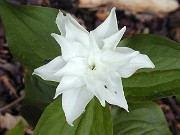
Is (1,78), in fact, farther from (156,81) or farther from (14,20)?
(156,81)

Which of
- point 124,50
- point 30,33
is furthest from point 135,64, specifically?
point 30,33

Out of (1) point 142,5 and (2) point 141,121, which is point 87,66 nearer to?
(2) point 141,121

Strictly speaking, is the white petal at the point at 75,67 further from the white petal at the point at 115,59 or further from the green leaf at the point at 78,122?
the green leaf at the point at 78,122

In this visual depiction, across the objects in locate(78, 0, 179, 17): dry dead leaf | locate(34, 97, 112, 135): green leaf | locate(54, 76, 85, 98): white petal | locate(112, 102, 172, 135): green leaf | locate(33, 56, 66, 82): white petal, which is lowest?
locate(112, 102, 172, 135): green leaf

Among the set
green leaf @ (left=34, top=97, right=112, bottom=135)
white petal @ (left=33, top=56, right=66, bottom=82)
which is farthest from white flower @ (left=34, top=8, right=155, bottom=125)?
green leaf @ (left=34, top=97, right=112, bottom=135)

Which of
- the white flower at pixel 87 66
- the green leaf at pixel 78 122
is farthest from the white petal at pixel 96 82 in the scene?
the green leaf at pixel 78 122

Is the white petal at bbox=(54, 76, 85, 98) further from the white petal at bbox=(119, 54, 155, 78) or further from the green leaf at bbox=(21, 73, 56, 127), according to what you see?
the green leaf at bbox=(21, 73, 56, 127)

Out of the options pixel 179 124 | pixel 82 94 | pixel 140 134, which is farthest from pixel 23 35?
pixel 179 124
